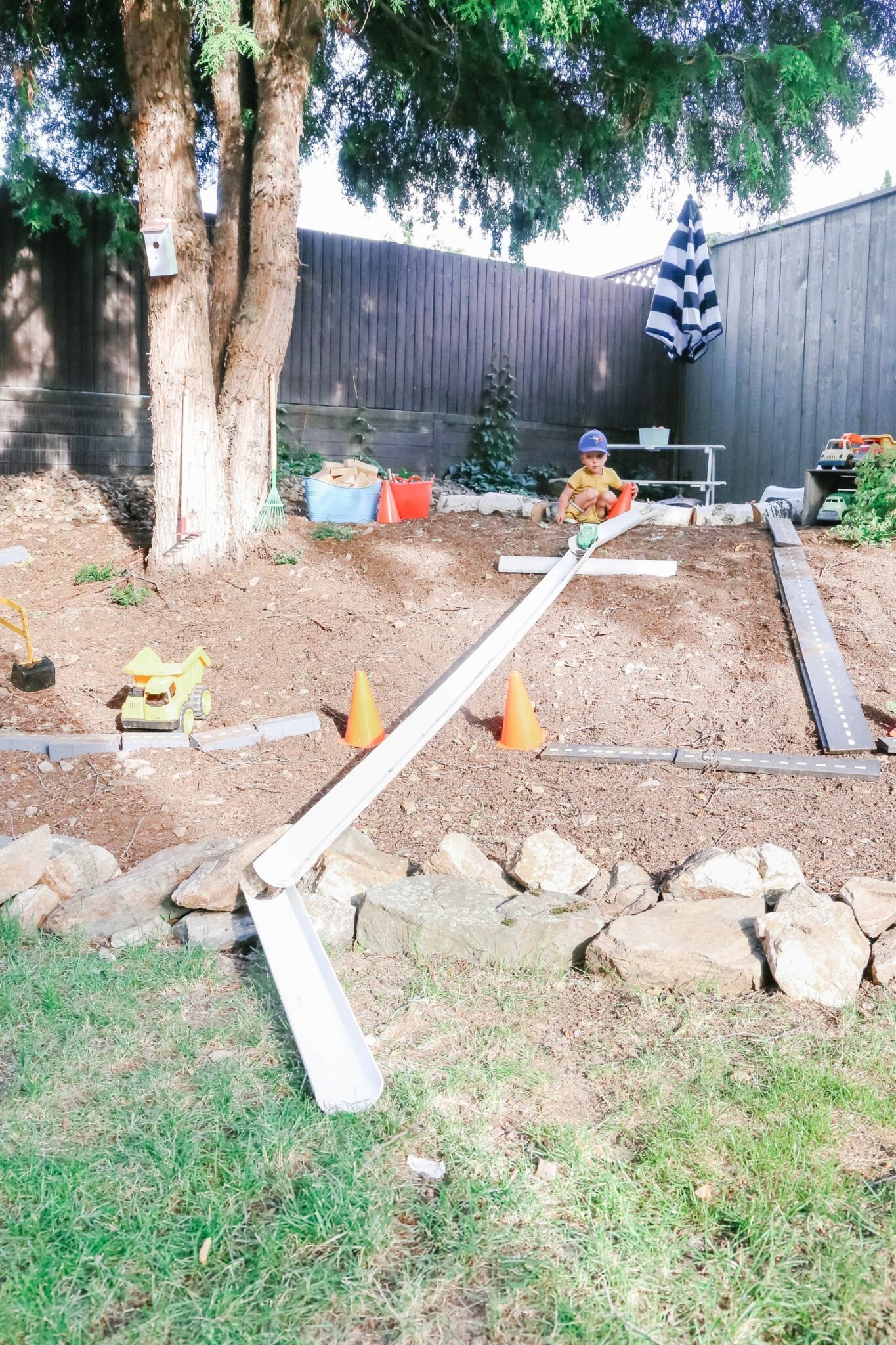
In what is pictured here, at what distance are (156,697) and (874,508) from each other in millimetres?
4708

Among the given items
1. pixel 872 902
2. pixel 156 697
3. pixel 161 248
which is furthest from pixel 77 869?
pixel 161 248

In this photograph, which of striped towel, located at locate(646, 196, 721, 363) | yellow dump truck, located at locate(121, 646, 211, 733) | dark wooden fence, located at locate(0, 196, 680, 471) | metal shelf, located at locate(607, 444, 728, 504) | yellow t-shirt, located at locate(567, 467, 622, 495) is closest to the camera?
yellow dump truck, located at locate(121, 646, 211, 733)

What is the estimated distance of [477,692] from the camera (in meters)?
4.87

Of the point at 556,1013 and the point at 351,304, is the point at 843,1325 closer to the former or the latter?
the point at 556,1013

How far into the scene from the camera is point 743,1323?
143 cm

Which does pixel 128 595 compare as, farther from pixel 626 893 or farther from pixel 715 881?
pixel 715 881

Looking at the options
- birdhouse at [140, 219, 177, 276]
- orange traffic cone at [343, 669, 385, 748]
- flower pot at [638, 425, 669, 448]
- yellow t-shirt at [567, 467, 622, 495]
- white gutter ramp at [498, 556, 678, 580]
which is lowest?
orange traffic cone at [343, 669, 385, 748]

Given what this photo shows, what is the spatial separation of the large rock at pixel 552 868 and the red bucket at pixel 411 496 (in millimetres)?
4806

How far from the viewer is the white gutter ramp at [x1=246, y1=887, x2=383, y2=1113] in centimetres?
195

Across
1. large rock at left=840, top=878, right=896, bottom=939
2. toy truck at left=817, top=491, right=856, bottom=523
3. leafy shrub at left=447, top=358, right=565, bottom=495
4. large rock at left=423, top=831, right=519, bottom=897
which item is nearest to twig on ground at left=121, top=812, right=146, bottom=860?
large rock at left=423, top=831, right=519, bottom=897

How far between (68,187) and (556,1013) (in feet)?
28.9

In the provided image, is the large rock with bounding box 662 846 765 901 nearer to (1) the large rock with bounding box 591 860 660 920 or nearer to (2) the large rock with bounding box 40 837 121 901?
(1) the large rock with bounding box 591 860 660 920

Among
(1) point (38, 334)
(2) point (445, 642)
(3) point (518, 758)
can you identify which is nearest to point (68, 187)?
(1) point (38, 334)

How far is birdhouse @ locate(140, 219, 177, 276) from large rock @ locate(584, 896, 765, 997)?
5054mm
